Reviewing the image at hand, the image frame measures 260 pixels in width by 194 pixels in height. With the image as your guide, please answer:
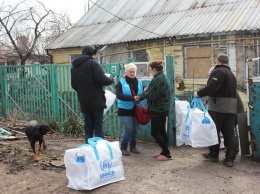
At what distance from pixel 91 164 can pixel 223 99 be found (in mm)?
2238

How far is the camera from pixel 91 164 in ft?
13.1

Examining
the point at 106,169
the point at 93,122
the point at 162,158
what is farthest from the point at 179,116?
the point at 106,169

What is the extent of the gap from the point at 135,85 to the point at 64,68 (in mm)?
3057

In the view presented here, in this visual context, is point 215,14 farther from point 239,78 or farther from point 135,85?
point 135,85

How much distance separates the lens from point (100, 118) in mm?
5312

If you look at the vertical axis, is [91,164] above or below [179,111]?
below

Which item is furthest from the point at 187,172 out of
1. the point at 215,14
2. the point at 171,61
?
the point at 215,14

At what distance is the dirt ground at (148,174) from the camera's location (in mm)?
4250

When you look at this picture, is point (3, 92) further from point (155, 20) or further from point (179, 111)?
point (155, 20)

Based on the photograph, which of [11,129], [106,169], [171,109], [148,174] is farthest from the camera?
[11,129]

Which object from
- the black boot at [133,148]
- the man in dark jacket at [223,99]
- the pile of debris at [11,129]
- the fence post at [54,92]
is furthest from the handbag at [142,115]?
the fence post at [54,92]

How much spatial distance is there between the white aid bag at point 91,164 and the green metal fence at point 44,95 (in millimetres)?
2385

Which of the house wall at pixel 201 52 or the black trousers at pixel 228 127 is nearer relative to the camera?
the black trousers at pixel 228 127

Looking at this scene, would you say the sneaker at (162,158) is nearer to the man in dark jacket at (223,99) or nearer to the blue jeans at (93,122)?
the man in dark jacket at (223,99)
